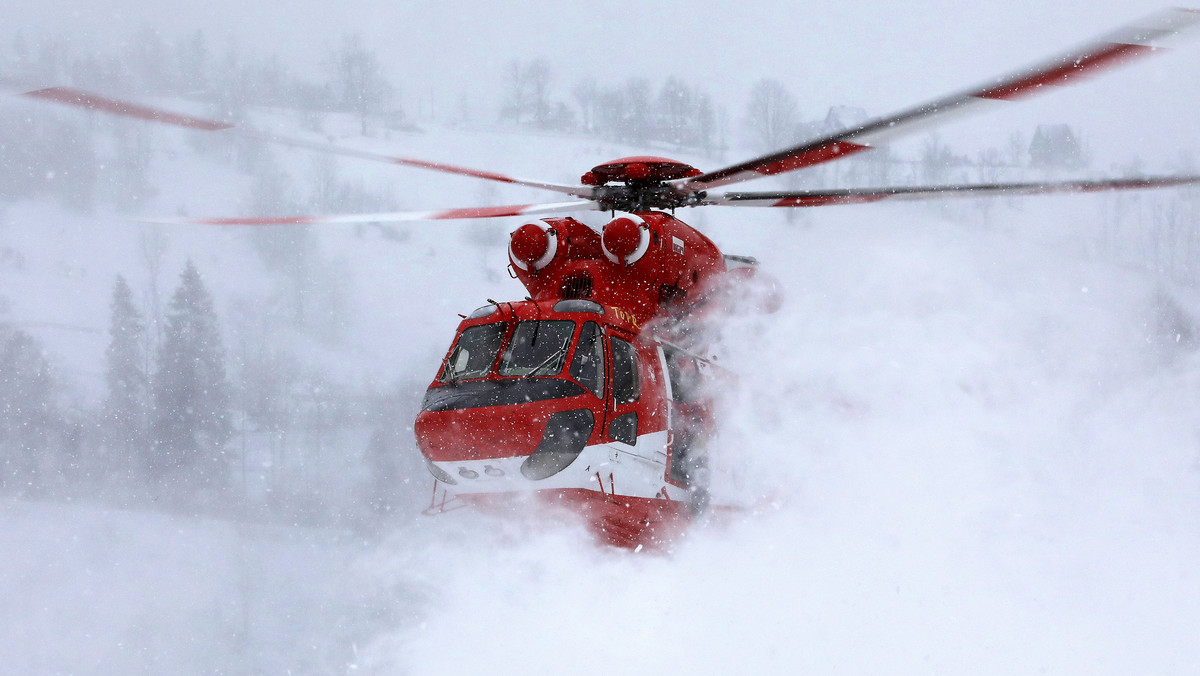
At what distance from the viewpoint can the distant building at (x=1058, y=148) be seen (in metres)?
38.5

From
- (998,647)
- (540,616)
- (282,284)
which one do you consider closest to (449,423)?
(540,616)

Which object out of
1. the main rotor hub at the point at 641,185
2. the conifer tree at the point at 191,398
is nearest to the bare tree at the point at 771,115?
the conifer tree at the point at 191,398

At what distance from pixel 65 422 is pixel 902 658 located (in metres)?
30.5

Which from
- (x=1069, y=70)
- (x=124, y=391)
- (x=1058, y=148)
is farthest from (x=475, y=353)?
(x=1058, y=148)

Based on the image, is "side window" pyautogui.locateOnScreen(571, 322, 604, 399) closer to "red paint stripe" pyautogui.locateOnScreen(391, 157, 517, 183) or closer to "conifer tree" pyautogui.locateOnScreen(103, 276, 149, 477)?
"red paint stripe" pyautogui.locateOnScreen(391, 157, 517, 183)

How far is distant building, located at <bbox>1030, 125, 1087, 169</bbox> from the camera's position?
126ft

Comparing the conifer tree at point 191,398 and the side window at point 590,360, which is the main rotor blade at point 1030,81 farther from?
the conifer tree at point 191,398

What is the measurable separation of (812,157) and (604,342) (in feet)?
7.27

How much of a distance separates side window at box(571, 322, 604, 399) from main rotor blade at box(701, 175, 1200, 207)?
70.3 inches

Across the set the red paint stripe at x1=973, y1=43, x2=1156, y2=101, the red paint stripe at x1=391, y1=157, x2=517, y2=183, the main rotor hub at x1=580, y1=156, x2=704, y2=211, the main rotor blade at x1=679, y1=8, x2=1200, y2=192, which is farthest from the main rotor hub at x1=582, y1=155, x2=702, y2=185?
the red paint stripe at x1=973, y1=43, x2=1156, y2=101

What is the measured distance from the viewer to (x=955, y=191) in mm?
6289

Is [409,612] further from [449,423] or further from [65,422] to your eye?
[65,422]

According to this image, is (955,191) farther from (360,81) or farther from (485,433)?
(360,81)

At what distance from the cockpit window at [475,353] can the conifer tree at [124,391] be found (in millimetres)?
25204
